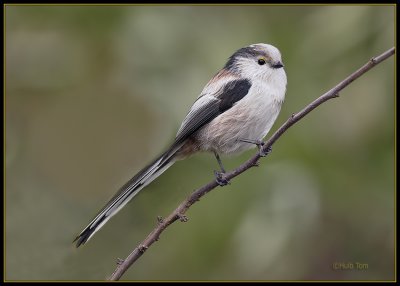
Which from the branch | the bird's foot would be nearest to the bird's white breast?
the bird's foot

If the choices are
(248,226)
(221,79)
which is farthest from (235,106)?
(248,226)

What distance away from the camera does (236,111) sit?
10.5ft

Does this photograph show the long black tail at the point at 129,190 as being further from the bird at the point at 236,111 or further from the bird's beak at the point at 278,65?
the bird's beak at the point at 278,65

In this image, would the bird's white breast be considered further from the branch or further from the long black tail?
the branch

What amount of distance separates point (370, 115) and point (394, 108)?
4.9 inches

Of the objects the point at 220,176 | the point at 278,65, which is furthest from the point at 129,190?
the point at 278,65

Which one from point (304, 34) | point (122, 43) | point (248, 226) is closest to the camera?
point (248, 226)

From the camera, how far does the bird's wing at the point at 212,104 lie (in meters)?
3.16

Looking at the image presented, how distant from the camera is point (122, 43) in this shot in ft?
10.9

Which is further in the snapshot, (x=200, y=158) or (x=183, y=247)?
(x=200, y=158)

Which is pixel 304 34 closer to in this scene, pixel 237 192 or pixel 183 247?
pixel 237 192

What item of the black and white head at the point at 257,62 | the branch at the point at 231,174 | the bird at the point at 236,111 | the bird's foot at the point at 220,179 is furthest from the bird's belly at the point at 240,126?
the branch at the point at 231,174

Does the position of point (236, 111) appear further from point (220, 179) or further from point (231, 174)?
point (231, 174)

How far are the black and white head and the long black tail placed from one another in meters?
0.67
